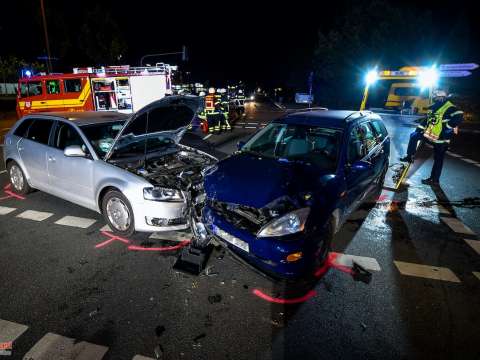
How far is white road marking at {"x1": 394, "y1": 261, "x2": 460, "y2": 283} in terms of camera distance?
3445 millimetres

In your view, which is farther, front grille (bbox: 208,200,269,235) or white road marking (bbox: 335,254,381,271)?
white road marking (bbox: 335,254,381,271)

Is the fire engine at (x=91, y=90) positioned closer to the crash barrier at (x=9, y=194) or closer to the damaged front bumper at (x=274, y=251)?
the crash barrier at (x=9, y=194)

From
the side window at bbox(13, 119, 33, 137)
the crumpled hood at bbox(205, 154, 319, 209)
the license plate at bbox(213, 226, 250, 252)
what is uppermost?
the side window at bbox(13, 119, 33, 137)

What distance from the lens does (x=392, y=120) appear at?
33.7 feet

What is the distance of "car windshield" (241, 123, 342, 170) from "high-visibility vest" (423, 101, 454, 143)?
3.66m

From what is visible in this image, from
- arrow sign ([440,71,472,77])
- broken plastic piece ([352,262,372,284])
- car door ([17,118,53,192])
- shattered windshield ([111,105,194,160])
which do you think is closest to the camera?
broken plastic piece ([352,262,372,284])

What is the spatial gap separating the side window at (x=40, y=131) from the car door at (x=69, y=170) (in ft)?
0.83

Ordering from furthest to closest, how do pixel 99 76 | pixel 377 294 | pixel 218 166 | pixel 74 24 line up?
pixel 74 24
pixel 99 76
pixel 218 166
pixel 377 294

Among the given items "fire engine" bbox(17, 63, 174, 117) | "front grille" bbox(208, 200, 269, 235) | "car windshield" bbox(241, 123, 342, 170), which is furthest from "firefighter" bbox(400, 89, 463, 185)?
"fire engine" bbox(17, 63, 174, 117)

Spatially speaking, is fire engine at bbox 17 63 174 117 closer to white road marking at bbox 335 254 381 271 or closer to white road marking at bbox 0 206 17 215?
white road marking at bbox 0 206 17 215

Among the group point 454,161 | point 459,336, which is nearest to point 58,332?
point 459,336

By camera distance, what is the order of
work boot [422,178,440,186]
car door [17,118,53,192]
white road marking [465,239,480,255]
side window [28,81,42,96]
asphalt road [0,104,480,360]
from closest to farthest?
1. asphalt road [0,104,480,360]
2. white road marking [465,239,480,255]
3. car door [17,118,53,192]
4. work boot [422,178,440,186]
5. side window [28,81,42,96]

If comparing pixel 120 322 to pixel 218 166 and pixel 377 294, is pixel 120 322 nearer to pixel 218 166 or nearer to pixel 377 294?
pixel 218 166

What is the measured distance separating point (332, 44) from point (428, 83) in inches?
866
